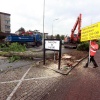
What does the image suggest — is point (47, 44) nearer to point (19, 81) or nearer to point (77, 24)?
point (19, 81)

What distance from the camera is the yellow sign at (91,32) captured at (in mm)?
11750

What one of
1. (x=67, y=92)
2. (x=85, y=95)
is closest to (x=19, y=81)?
(x=67, y=92)

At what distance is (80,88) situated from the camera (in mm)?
7371

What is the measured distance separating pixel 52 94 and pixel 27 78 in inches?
98.6

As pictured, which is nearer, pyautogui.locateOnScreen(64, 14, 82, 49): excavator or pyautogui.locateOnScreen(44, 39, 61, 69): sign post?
pyautogui.locateOnScreen(44, 39, 61, 69): sign post

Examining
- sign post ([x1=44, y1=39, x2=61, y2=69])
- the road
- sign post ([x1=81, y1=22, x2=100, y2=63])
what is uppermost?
sign post ([x1=81, y1=22, x2=100, y2=63])

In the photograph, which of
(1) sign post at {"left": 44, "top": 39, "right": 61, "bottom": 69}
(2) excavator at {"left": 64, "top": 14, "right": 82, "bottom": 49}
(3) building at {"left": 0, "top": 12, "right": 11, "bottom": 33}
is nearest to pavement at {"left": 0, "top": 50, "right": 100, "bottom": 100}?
(1) sign post at {"left": 44, "top": 39, "right": 61, "bottom": 69}

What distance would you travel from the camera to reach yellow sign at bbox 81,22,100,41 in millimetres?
11750

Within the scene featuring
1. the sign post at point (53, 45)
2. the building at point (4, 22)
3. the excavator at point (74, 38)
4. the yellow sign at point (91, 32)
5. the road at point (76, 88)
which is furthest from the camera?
the building at point (4, 22)

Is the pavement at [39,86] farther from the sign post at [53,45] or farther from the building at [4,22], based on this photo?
the building at [4,22]

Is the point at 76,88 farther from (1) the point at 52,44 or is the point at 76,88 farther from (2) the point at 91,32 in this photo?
(2) the point at 91,32

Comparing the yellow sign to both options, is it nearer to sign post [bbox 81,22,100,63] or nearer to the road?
sign post [bbox 81,22,100,63]

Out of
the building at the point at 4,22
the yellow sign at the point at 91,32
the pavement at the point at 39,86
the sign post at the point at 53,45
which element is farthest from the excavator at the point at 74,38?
the building at the point at 4,22

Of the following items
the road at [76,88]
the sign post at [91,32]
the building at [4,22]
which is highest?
the building at [4,22]
